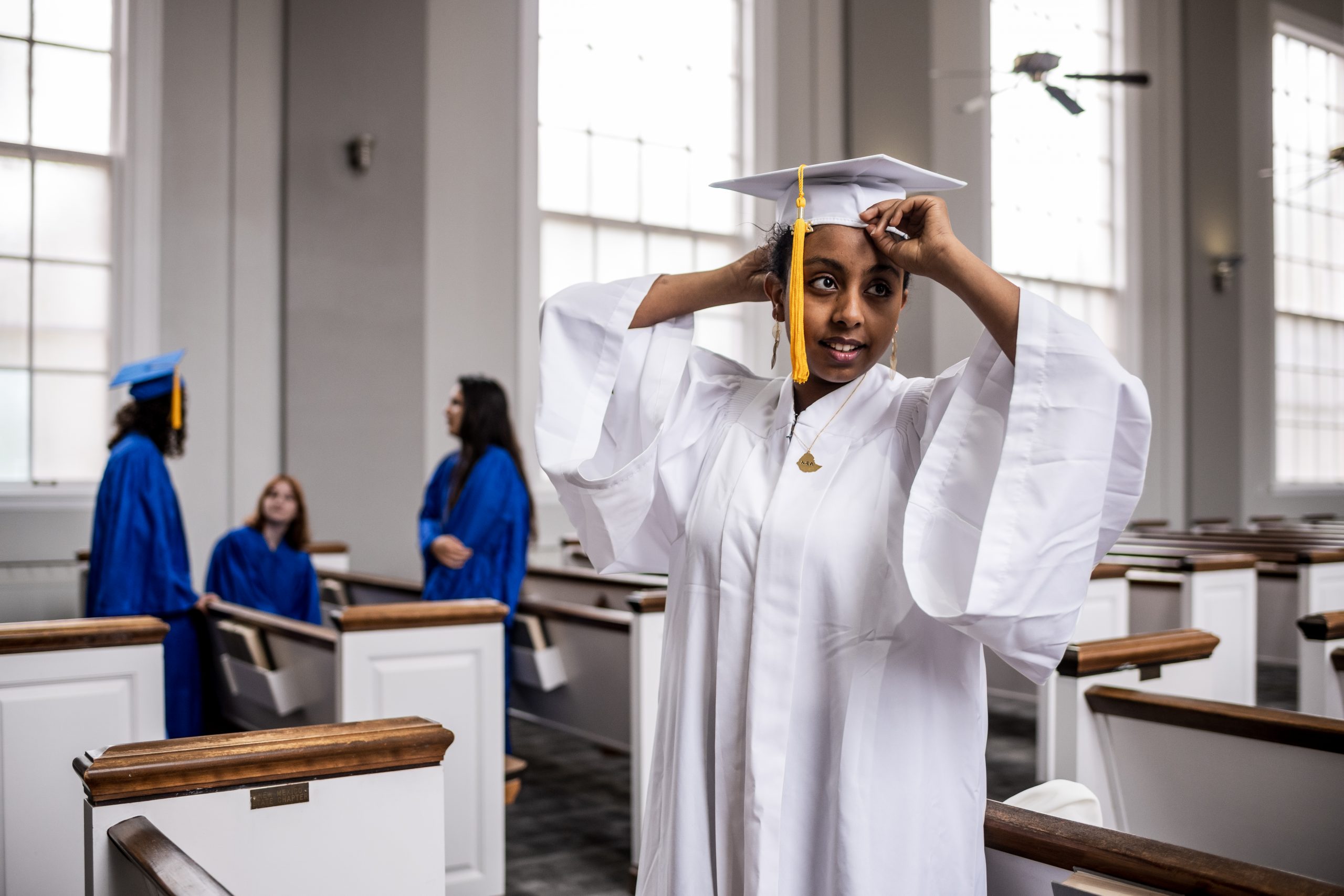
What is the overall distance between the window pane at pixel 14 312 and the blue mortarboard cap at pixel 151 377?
7.89 ft

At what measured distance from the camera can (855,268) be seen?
1190 mm

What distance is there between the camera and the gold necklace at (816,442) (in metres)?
1.21

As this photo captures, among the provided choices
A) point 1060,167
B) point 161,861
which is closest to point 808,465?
point 161,861

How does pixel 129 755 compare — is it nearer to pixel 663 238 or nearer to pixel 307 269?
pixel 307 269

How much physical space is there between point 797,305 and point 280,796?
114 centimetres

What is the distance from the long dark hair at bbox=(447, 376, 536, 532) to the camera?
402cm

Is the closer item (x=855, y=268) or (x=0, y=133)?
(x=855, y=268)

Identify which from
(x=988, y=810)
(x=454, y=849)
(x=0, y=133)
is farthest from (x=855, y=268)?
(x=0, y=133)

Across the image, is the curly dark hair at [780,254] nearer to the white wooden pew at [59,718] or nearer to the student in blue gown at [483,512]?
the white wooden pew at [59,718]

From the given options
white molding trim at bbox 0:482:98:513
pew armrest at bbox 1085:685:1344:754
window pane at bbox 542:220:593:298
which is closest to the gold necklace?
pew armrest at bbox 1085:685:1344:754

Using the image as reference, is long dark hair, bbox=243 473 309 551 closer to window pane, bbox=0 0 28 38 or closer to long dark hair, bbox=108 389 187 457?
long dark hair, bbox=108 389 187 457

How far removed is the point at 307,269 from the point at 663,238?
8.90ft

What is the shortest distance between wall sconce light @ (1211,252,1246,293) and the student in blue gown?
9155 millimetres

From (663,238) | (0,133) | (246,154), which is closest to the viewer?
(0,133)
